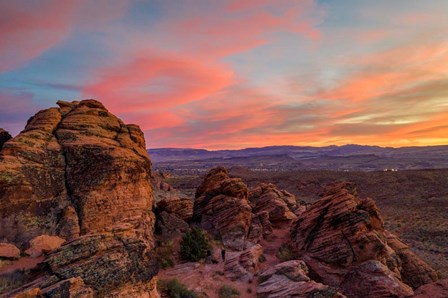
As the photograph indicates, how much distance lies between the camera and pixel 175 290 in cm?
1789

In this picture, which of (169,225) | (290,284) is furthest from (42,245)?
(290,284)

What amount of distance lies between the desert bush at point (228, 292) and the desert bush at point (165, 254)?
460cm

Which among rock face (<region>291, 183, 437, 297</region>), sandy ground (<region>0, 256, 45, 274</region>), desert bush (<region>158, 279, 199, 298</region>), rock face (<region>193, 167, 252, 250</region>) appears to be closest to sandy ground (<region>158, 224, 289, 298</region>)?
desert bush (<region>158, 279, 199, 298</region>)

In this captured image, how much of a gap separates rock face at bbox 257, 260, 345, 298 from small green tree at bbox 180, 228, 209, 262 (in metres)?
4.75

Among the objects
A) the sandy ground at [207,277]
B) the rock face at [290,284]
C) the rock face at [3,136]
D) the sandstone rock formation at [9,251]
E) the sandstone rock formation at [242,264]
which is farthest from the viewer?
the rock face at [3,136]

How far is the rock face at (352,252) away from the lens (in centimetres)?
1985

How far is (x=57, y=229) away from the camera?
1836cm

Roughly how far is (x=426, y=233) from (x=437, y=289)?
31.8 m

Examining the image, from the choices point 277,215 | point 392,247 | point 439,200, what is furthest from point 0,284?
point 439,200

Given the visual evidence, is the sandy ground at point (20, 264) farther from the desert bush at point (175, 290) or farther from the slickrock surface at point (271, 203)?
the slickrock surface at point (271, 203)

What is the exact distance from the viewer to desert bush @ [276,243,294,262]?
81.1 ft

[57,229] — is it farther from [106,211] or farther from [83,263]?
[83,263]

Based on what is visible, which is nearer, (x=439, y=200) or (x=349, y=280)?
(x=349, y=280)

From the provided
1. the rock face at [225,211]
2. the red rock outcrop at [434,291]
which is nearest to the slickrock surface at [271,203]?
the rock face at [225,211]
